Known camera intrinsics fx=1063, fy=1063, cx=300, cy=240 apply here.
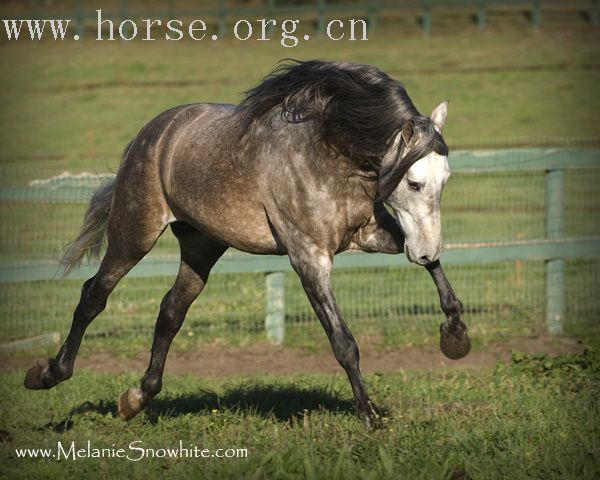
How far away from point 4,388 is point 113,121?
54.8 ft

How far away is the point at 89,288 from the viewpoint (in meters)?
7.06

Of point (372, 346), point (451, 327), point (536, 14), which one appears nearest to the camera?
point (451, 327)

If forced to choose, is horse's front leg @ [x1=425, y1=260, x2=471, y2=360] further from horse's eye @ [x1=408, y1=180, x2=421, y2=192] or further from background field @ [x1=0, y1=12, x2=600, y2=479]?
horse's eye @ [x1=408, y1=180, x2=421, y2=192]

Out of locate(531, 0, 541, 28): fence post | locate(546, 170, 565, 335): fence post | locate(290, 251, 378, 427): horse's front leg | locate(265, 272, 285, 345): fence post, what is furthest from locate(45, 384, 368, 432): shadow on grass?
locate(531, 0, 541, 28): fence post

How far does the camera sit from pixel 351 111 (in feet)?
18.9

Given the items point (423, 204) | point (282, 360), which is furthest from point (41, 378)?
point (282, 360)

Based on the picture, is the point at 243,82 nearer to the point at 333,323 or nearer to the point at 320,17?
the point at 320,17

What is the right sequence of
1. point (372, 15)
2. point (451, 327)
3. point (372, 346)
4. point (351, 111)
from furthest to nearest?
point (372, 15) → point (372, 346) → point (451, 327) → point (351, 111)

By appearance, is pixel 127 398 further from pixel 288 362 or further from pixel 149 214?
pixel 288 362

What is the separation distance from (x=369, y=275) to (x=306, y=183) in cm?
556

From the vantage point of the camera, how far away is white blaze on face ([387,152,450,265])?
544 cm

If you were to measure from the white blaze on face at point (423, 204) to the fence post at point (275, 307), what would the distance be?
4.44 m

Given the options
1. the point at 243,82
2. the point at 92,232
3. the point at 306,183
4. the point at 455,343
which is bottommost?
the point at 455,343

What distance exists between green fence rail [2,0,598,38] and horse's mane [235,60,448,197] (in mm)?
25312
